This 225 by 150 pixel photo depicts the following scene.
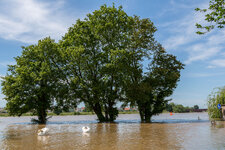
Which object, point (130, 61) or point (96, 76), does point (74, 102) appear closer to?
point (96, 76)

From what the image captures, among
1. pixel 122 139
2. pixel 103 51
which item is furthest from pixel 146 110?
pixel 122 139

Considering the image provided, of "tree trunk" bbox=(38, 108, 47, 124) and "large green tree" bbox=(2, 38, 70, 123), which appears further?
"tree trunk" bbox=(38, 108, 47, 124)

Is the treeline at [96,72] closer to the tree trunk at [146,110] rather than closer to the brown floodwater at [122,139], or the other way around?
the tree trunk at [146,110]

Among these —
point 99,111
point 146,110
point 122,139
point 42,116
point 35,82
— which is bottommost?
point 122,139

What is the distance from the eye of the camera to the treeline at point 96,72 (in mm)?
36906

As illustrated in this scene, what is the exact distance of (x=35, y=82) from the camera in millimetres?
38781

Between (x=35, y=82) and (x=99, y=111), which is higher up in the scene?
(x=35, y=82)

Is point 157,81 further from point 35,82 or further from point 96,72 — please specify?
point 35,82

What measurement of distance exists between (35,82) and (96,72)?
36.7 ft

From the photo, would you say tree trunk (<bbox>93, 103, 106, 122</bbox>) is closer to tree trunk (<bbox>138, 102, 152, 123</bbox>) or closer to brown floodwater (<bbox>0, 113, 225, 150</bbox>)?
tree trunk (<bbox>138, 102, 152, 123</bbox>)

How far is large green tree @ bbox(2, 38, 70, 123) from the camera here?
37656 millimetres

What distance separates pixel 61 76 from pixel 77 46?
6.17m

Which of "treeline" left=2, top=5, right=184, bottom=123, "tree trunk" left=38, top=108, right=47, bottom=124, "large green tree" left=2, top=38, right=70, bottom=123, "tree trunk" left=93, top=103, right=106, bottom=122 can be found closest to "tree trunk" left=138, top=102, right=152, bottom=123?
"treeline" left=2, top=5, right=184, bottom=123

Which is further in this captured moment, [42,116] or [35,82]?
[42,116]
